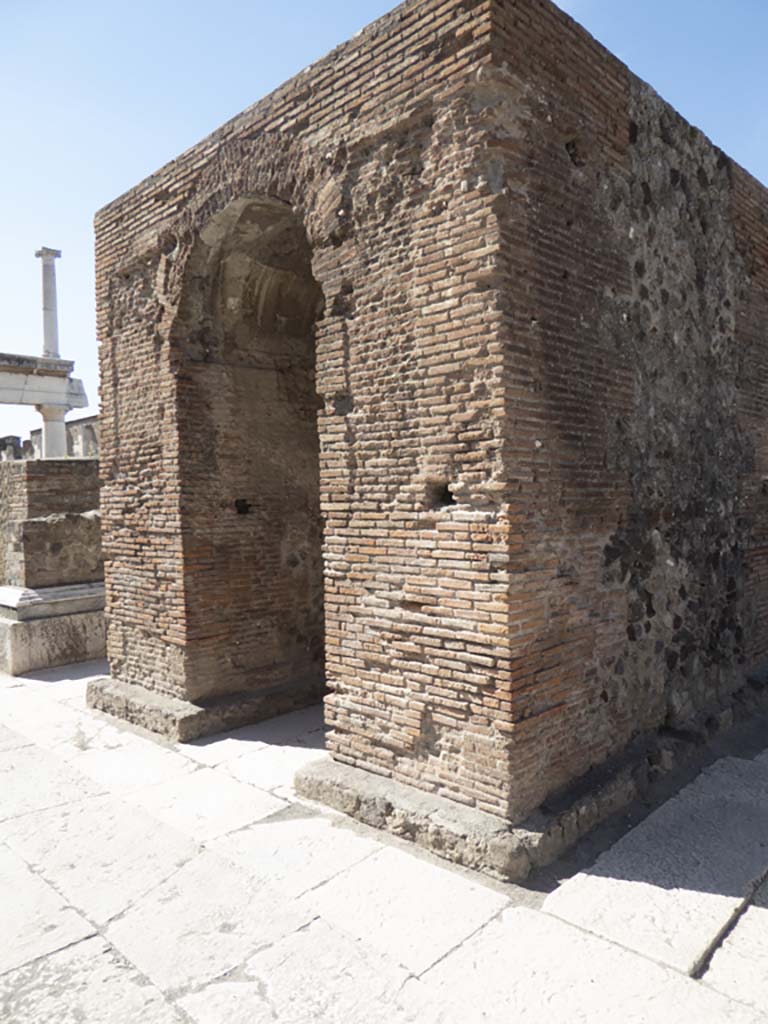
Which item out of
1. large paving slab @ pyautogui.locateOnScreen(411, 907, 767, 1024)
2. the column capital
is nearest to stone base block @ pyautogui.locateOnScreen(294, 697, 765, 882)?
large paving slab @ pyautogui.locateOnScreen(411, 907, 767, 1024)

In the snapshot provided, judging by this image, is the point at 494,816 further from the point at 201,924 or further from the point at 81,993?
the point at 81,993

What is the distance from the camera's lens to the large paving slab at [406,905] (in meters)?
3.06

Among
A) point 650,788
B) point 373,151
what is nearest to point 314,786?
point 650,788

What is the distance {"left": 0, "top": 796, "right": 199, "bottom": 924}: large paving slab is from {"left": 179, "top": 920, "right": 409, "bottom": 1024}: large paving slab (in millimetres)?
863

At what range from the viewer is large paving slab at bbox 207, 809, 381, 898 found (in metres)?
3.61

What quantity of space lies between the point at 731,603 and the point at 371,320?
375 cm

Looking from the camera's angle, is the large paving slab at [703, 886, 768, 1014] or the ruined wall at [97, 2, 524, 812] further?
the ruined wall at [97, 2, 524, 812]

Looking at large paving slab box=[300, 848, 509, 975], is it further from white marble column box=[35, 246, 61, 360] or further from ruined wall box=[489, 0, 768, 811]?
white marble column box=[35, 246, 61, 360]

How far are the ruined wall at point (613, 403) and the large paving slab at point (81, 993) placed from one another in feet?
6.21

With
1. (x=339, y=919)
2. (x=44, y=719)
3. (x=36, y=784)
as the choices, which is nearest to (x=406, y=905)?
(x=339, y=919)

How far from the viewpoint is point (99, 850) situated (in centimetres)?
397

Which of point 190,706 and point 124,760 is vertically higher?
point 190,706

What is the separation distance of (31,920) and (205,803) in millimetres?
1280

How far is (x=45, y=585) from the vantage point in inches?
343
